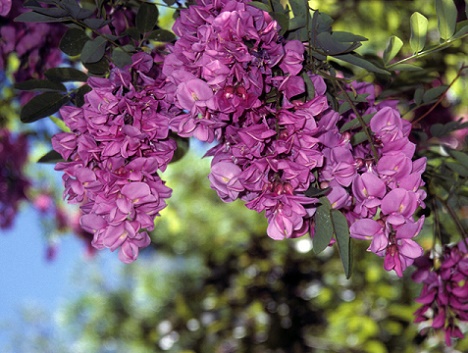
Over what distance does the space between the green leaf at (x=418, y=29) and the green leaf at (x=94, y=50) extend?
1.15 ft

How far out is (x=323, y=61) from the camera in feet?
2.74

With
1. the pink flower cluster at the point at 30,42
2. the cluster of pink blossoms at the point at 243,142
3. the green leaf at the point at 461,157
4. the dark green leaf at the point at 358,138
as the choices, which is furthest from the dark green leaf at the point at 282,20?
the pink flower cluster at the point at 30,42

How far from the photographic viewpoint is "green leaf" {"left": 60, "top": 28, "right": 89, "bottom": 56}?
2.96ft

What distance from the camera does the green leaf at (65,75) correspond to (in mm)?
956

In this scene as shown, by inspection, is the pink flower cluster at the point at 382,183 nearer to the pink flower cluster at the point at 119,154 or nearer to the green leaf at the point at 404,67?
the green leaf at the point at 404,67

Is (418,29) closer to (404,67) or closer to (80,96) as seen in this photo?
(404,67)

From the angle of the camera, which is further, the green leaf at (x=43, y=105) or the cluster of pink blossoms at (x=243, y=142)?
the green leaf at (x=43, y=105)

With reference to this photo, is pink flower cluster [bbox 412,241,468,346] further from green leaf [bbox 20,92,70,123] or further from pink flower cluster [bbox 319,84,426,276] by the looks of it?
green leaf [bbox 20,92,70,123]

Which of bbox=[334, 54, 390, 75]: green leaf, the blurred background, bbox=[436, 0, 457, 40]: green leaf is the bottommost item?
the blurred background

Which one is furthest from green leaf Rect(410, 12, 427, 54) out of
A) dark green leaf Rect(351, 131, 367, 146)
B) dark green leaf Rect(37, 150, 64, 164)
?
dark green leaf Rect(37, 150, 64, 164)

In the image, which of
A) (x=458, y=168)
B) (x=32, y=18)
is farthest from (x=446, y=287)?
(x=32, y=18)

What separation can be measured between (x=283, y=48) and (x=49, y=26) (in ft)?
1.84

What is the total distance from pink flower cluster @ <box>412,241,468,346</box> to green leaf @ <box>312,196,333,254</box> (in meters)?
0.30

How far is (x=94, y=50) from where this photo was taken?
876 millimetres
